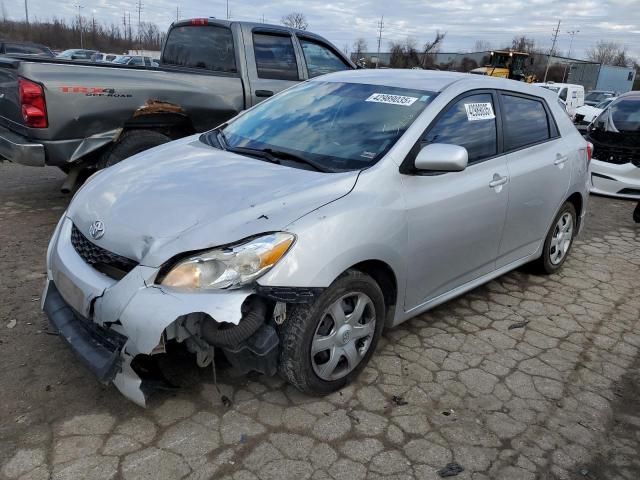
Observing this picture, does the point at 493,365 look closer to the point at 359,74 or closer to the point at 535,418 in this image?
the point at 535,418

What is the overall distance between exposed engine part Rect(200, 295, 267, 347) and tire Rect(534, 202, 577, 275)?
3.20m

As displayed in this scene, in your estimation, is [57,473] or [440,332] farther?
[440,332]

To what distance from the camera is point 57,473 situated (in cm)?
231

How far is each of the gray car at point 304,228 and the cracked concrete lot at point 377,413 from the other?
0.28 m

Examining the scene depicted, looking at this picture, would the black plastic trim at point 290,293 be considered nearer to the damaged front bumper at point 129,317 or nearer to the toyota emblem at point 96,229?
the damaged front bumper at point 129,317

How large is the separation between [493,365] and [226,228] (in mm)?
1993

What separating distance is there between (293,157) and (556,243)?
2.90 metres

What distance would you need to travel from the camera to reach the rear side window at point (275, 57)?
646 cm

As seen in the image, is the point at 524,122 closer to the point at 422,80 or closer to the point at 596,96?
the point at 422,80

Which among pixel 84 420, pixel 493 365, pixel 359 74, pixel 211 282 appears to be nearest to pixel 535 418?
pixel 493 365

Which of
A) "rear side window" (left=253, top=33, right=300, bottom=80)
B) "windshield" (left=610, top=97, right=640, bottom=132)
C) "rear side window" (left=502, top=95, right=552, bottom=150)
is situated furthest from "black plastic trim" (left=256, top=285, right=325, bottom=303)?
"windshield" (left=610, top=97, right=640, bottom=132)

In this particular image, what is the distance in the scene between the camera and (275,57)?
6.60 m

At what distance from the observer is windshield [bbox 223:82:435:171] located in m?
3.21

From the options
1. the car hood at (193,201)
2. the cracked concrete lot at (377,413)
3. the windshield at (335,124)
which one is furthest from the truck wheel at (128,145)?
the car hood at (193,201)
